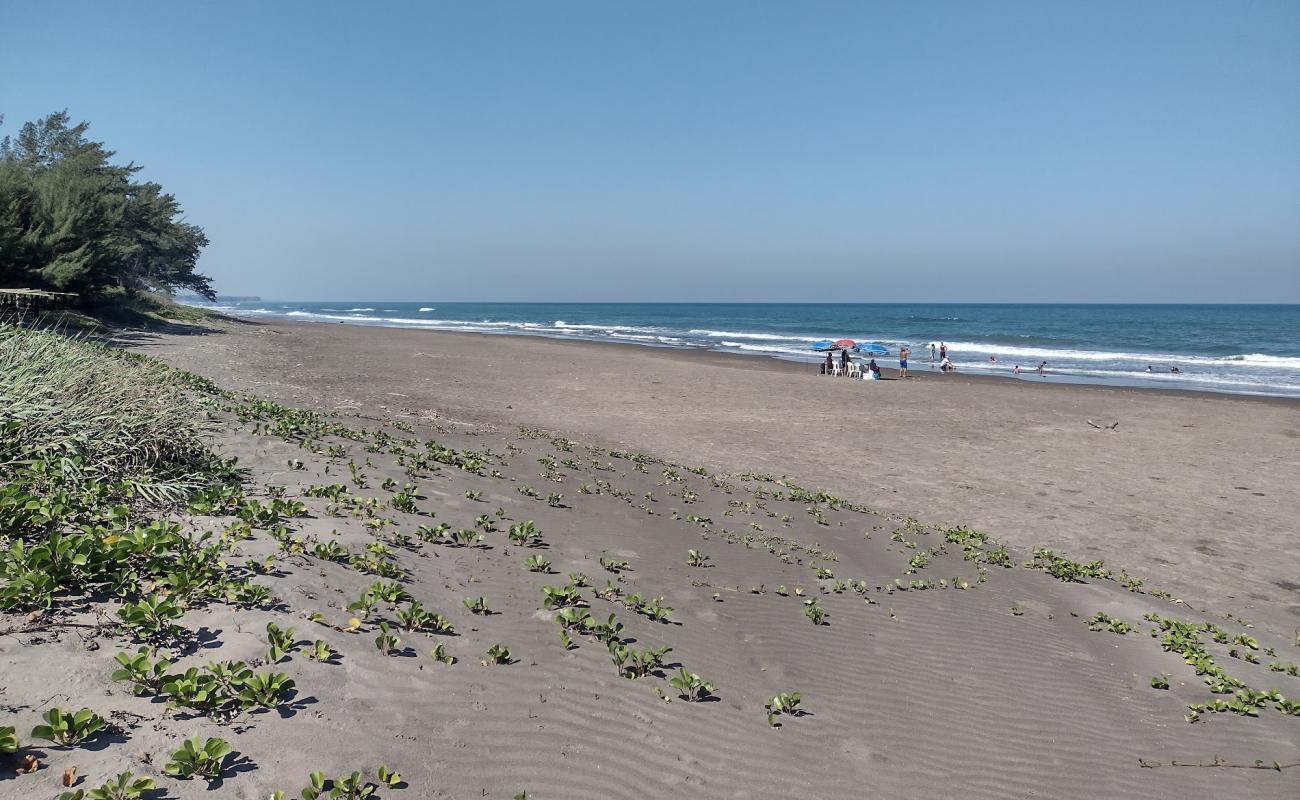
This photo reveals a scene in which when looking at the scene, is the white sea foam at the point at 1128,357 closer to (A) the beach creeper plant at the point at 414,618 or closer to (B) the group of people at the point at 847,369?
(B) the group of people at the point at 847,369

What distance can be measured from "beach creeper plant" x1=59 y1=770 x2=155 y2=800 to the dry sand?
105 mm

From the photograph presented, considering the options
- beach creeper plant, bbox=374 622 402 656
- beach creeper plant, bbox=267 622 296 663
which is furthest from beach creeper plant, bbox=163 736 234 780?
beach creeper plant, bbox=374 622 402 656

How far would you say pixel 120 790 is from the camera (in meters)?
2.82

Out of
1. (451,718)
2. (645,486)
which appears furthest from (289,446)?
(451,718)

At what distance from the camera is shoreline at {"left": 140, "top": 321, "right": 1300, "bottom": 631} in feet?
33.4

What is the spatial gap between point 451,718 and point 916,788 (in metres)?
2.63

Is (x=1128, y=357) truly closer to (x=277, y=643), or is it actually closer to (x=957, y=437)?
(x=957, y=437)

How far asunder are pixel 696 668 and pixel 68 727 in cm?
340

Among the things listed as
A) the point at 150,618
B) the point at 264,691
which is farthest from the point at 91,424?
the point at 264,691

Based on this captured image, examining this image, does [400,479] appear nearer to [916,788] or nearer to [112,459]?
[112,459]

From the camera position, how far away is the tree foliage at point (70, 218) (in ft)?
73.6

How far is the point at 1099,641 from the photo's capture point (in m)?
6.69

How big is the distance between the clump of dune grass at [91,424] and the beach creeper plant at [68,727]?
292 cm

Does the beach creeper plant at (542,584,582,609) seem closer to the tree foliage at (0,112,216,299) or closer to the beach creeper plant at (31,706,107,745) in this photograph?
the beach creeper plant at (31,706,107,745)
